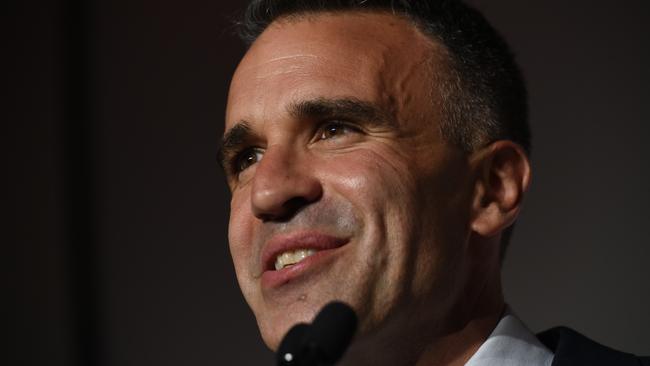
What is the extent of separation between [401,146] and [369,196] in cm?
14

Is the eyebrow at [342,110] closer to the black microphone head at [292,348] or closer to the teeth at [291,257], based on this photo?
the teeth at [291,257]

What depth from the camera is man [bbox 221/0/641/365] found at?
1.46m

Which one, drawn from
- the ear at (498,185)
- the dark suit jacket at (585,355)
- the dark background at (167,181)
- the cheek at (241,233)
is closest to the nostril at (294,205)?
the cheek at (241,233)

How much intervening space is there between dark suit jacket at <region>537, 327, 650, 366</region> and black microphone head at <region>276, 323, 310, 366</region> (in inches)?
31.4

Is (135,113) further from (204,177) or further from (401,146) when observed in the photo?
(401,146)

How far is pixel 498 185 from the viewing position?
66.3 inches

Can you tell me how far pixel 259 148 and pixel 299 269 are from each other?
1.06 feet

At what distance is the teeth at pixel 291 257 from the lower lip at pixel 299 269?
11 millimetres

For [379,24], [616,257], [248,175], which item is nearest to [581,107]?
Result: [616,257]

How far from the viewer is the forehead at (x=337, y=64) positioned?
1564 mm

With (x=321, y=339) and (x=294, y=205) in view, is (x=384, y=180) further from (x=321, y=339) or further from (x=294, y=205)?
(x=321, y=339)

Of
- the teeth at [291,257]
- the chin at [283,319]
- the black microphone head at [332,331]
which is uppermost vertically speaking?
the black microphone head at [332,331]

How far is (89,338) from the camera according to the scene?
278 centimetres

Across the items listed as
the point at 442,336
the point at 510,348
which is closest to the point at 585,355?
the point at 510,348
